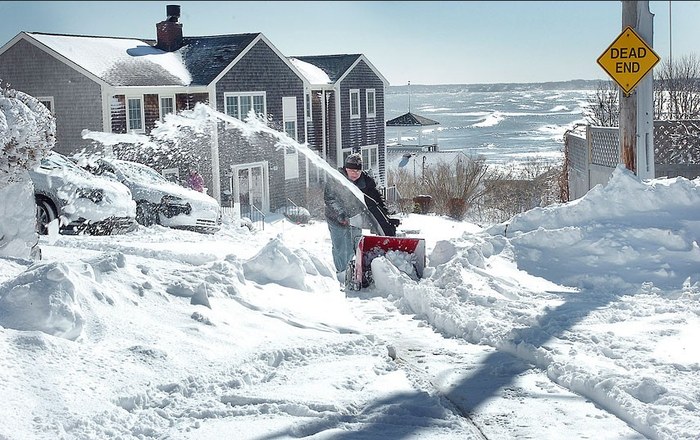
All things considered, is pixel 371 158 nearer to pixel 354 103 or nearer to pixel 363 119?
pixel 363 119

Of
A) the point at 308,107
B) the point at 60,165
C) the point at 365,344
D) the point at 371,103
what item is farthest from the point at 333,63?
the point at 365,344

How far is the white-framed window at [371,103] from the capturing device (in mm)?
41138

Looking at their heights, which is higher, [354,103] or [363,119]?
[354,103]

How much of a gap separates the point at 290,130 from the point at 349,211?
81.8 feet

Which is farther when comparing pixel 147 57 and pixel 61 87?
pixel 147 57

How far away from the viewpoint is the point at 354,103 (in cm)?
3994

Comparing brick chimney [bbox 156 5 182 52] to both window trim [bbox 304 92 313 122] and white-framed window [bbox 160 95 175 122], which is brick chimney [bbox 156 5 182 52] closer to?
white-framed window [bbox 160 95 175 122]

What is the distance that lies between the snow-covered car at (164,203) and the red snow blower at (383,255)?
27.8 ft

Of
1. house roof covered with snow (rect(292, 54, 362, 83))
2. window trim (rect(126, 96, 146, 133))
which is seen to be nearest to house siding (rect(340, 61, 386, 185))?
house roof covered with snow (rect(292, 54, 362, 83))

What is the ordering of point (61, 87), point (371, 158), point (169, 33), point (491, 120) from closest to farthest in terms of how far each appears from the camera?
1. point (61, 87)
2. point (169, 33)
3. point (371, 158)
4. point (491, 120)

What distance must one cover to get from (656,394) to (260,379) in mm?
2615

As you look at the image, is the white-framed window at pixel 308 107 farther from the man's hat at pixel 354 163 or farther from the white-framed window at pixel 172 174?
the man's hat at pixel 354 163

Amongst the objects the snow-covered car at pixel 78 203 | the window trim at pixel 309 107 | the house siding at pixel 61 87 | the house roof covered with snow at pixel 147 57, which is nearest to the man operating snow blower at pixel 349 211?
the snow-covered car at pixel 78 203

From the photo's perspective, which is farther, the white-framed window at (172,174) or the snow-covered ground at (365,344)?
the white-framed window at (172,174)
